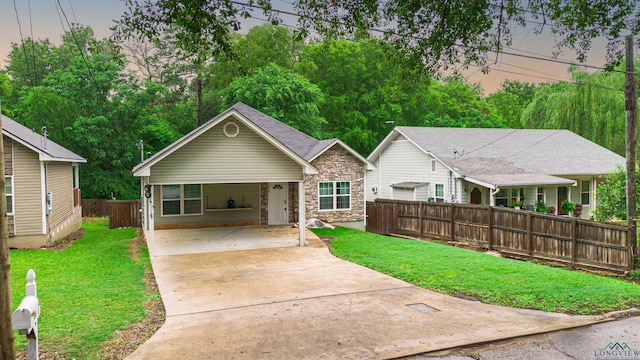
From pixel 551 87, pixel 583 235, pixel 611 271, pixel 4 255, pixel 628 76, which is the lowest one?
pixel 611 271

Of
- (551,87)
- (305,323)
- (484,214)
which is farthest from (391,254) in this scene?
(551,87)

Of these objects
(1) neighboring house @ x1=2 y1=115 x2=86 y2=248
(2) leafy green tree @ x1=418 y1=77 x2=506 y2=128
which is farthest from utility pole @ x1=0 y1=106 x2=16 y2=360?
(2) leafy green tree @ x1=418 y1=77 x2=506 y2=128

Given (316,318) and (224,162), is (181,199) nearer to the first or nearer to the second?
(224,162)

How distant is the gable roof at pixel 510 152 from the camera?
22.4 m

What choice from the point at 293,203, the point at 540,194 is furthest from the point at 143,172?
the point at 540,194

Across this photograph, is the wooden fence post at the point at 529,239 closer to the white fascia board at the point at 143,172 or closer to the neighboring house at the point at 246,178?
the neighboring house at the point at 246,178

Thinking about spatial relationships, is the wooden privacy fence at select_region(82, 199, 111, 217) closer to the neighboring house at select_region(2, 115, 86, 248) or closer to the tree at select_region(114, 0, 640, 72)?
the neighboring house at select_region(2, 115, 86, 248)

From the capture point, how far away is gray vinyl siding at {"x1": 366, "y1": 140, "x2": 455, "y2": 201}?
22453mm

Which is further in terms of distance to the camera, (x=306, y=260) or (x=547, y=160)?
(x=547, y=160)

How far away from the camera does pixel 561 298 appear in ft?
28.1

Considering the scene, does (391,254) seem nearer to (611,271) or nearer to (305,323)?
(611,271)

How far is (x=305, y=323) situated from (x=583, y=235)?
9.17 m

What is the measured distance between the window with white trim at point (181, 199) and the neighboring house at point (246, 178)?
0.04 meters

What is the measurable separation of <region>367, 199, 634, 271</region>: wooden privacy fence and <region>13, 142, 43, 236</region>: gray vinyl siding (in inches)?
512
